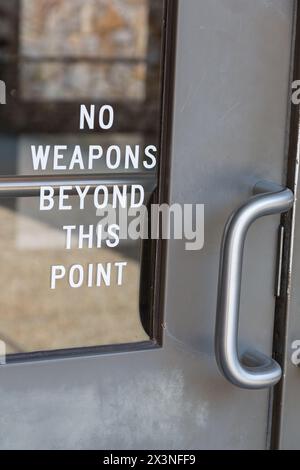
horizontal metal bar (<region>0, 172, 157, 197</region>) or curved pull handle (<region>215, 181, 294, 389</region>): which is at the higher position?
horizontal metal bar (<region>0, 172, 157, 197</region>)

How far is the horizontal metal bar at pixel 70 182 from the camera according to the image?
1088 mm

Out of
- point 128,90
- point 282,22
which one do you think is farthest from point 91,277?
point 128,90

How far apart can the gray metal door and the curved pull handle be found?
6 cm

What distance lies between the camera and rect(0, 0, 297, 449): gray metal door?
3.65 ft

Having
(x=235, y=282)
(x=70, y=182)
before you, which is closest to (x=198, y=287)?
(x=235, y=282)

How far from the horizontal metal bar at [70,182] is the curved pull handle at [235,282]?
12 cm

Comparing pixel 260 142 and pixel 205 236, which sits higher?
pixel 260 142

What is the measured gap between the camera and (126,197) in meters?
1.14

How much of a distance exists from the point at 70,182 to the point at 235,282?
0.77 feet

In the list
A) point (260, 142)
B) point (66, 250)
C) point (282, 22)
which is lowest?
point (66, 250)

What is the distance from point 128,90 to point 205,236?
585 centimetres

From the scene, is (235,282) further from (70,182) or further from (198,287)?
(70,182)
